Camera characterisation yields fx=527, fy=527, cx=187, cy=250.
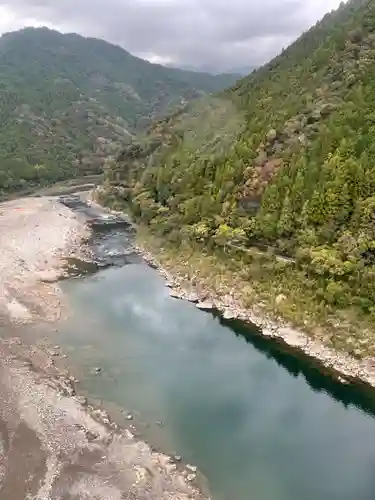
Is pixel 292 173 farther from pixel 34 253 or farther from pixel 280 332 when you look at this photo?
pixel 34 253

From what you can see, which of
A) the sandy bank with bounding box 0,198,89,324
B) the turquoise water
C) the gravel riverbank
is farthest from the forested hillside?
the gravel riverbank

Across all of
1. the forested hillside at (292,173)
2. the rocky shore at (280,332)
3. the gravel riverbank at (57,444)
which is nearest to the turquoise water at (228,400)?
the rocky shore at (280,332)

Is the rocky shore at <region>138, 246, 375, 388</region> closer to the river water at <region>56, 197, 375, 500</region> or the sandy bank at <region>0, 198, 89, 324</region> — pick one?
the river water at <region>56, 197, 375, 500</region>

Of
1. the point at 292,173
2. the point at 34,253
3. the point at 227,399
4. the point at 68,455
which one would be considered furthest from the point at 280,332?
the point at 34,253

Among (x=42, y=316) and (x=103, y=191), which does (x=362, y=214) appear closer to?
(x=42, y=316)

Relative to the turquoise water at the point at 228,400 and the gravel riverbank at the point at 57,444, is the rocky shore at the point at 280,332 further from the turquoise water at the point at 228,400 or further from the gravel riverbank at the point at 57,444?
the gravel riverbank at the point at 57,444

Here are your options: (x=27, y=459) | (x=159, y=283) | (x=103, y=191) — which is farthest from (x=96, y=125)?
(x=27, y=459)
